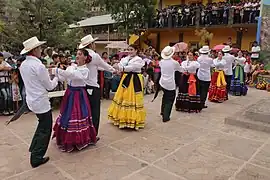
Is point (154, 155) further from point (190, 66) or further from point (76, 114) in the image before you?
point (190, 66)

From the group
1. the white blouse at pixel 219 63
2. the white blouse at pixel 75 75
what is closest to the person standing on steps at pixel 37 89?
the white blouse at pixel 75 75

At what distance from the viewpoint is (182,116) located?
5.76m

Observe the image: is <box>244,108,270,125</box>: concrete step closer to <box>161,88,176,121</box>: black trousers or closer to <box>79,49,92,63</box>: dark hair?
<box>161,88,176,121</box>: black trousers

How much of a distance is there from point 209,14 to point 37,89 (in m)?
14.4

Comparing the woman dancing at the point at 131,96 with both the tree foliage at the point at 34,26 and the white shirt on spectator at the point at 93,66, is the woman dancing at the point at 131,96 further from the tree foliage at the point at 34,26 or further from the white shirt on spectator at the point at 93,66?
the tree foliage at the point at 34,26

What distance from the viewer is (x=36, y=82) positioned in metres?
3.12

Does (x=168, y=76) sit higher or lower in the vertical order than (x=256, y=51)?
lower

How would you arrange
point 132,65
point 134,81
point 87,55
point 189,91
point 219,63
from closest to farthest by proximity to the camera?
point 87,55 < point 132,65 < point 134,81 < point 189,91 < point 219,63

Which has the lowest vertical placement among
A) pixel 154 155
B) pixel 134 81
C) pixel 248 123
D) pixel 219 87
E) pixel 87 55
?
pixel 154 155

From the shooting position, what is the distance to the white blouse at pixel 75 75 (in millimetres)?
3363

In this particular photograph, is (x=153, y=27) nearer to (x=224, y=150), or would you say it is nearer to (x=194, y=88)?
(x=194, y=88)

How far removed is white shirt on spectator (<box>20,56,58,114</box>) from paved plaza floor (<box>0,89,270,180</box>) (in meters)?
0.79

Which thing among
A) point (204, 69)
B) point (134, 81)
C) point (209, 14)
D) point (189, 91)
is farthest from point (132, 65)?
point (209, 14)

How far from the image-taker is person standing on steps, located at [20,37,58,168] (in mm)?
3067
